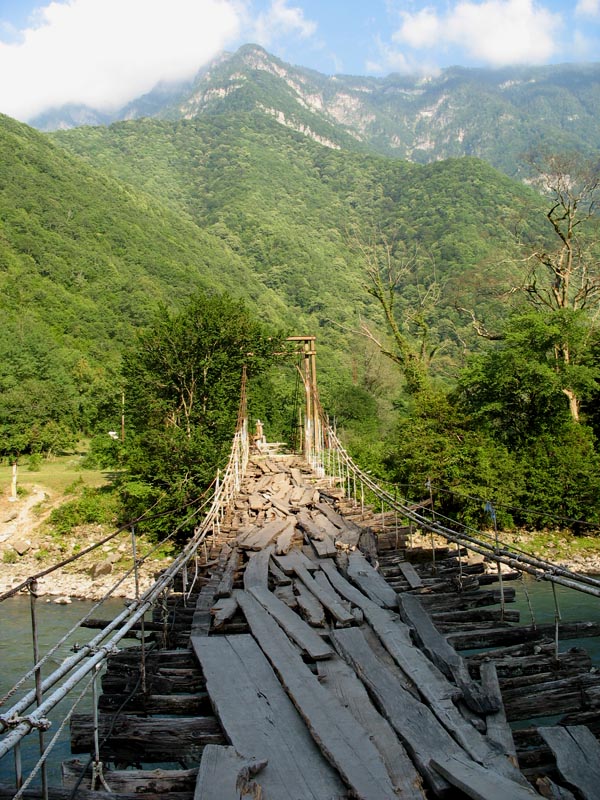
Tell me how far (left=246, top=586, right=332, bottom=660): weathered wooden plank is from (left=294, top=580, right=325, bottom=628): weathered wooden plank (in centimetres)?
8

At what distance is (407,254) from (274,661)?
55.7 metres

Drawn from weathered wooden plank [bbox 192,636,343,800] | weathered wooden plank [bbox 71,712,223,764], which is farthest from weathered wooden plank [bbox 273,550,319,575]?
weathered wooden plank [bbox 71,712,223,764]

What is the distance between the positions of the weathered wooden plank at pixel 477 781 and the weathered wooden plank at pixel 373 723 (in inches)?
5.6

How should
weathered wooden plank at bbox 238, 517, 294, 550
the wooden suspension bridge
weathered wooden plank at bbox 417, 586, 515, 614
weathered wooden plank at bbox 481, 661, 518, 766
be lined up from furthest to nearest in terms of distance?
1. weathered wooden plank at bbox 238, 517, 294, 550
2. weathered wooden plank at bbox 417, 586, 515, 614
3. weathered wooden plank at bbox 481, 661, 518, 766
4. the wooden suspension bridge

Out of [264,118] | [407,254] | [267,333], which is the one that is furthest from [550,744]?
[264,118]

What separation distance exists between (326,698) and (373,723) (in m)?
0.33

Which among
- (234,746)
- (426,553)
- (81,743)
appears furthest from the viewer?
(426,553)

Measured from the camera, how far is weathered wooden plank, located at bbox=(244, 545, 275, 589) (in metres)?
6.57

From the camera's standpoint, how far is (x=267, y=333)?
24.3 meters

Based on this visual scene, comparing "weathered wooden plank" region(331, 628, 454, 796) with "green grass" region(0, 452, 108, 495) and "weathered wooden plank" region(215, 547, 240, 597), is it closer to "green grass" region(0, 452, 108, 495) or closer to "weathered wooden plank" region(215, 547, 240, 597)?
"weathered wooden plank" region(215, 547, 240, 597)

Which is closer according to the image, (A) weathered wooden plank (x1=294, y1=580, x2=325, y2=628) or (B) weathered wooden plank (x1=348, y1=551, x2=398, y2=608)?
(A) weathered wooden plank (x1=294, y1=580, x2=325, y2=628)

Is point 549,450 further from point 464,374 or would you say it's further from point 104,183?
point 104,183

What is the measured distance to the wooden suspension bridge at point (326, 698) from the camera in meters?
2.95

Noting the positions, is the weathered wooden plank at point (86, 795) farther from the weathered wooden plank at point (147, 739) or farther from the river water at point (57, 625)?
the river water at point (57, 625)
